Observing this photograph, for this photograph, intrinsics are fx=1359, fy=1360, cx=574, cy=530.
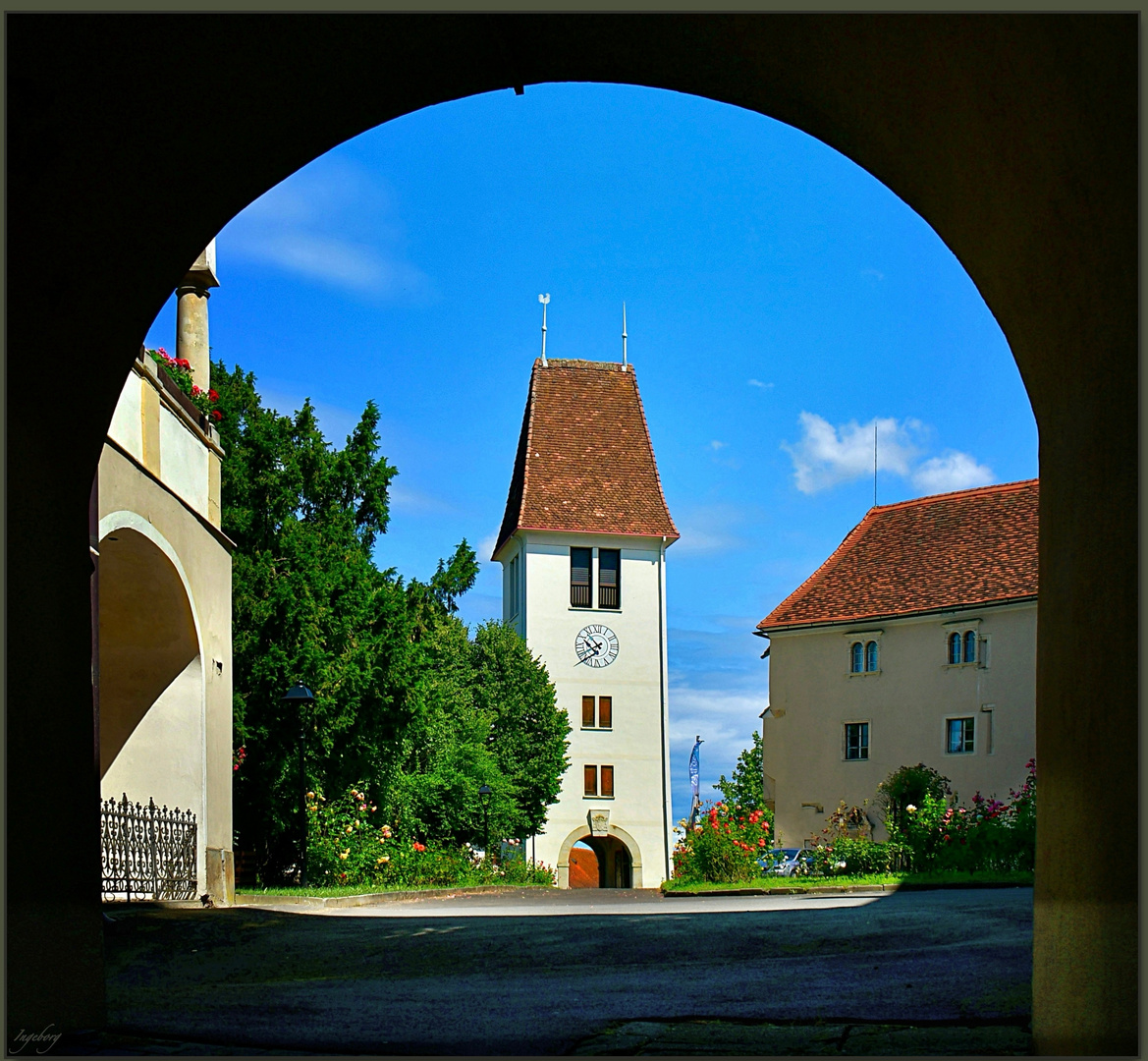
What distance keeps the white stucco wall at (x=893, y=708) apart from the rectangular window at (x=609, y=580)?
12.4 meters

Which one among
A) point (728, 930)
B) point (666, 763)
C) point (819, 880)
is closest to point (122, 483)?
point (728, 930)

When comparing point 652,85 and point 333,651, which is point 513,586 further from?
point 652,85

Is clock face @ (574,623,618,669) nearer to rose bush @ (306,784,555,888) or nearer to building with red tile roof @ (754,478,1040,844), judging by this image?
building with red tile roof @ (754,478,1040,844)

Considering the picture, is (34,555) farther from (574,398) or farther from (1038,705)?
(574,398)

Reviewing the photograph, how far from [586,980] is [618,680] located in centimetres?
4434

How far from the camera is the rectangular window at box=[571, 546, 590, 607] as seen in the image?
52.9m

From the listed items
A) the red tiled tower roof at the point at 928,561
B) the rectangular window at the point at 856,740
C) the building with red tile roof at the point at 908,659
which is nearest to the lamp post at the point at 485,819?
the building with red tile roof at the point at 908,659

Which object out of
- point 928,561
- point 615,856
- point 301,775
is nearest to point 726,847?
point 301,775

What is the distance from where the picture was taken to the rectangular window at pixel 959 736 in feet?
120

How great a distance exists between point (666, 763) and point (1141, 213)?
48900 mm

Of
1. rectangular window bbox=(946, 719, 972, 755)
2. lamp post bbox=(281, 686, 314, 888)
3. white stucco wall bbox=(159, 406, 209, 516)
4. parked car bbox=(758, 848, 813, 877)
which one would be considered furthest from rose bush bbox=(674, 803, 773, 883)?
rectangular window bbox=(946, 719, 972, 755)

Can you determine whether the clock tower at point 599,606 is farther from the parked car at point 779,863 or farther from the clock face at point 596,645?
the parked car at point 779,863

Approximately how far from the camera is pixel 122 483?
42.8 ft

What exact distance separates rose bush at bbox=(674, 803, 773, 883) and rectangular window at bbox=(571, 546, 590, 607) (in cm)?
2871
